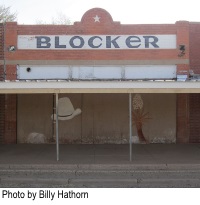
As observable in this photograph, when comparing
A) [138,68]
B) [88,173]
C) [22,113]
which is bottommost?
[88,173]

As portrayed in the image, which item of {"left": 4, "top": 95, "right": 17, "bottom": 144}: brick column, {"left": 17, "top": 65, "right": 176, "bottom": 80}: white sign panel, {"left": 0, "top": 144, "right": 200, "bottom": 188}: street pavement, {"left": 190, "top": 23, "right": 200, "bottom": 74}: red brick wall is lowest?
{"left": 0, "top": 144, "right": 200, "bottom": 188}: street pavement

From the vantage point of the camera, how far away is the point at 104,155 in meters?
12.4

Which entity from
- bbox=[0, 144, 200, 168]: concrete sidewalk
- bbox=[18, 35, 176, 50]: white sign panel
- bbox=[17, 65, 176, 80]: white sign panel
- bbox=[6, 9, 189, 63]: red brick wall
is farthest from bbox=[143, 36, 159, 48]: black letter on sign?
bbox=[0, 144, 200, 168]: concrete sidewalk

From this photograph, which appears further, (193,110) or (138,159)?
(193,110)

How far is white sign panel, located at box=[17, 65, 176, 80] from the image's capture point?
591 inches

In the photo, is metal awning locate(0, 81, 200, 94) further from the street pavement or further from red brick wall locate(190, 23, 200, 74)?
red brick wall locate(190, 23, 200, 74)

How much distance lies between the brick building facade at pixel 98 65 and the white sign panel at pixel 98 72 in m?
0.04

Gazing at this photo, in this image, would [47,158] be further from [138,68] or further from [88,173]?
[138,68]

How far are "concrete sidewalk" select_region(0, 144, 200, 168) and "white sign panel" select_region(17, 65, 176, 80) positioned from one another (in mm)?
2902

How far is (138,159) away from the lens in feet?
38.0

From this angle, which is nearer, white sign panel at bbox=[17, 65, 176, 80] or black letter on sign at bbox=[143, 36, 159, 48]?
white sign panel at bbox=[17, 65, 176, 80]

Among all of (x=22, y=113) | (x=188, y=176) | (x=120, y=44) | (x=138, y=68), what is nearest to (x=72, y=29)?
(x=120, y=44)

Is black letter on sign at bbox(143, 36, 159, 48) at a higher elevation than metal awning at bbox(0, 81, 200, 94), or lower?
higher

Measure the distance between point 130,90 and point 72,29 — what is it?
5191mm
